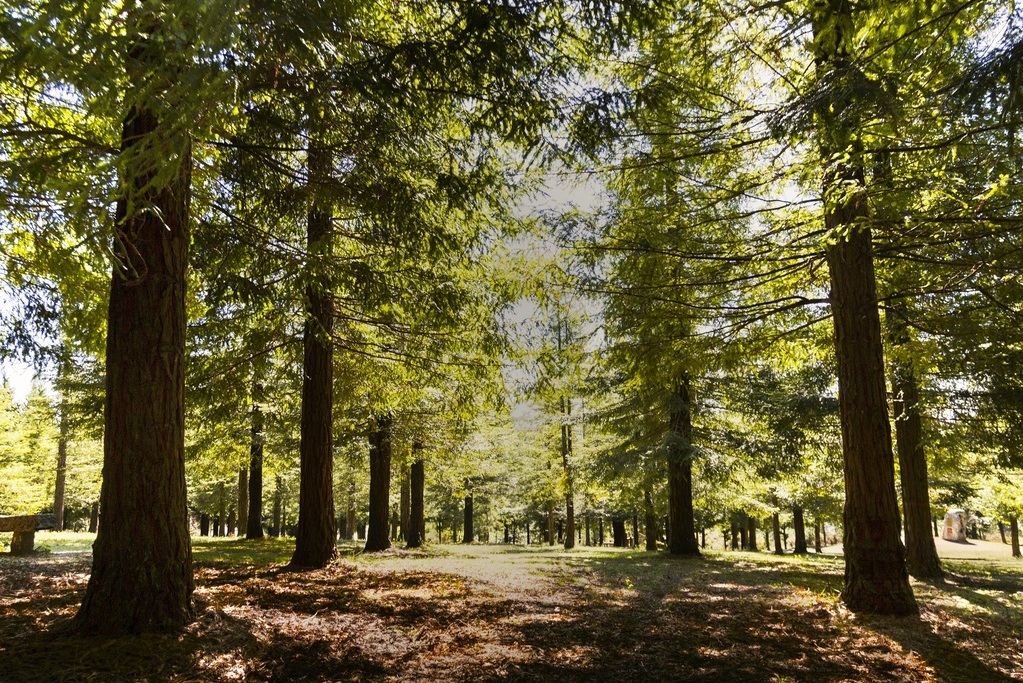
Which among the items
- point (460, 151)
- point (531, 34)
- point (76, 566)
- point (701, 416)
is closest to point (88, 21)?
point (531, 34)

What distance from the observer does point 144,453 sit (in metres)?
4.82

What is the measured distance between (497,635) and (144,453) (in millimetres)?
3382

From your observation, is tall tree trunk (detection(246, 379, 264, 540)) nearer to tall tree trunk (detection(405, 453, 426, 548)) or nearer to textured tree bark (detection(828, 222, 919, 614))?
tall tree trunk (detection(405, 453, 426, 548))

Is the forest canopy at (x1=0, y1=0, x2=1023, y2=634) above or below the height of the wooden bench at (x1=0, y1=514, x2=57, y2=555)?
above

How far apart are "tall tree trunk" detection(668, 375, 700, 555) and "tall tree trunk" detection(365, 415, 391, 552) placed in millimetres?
7189

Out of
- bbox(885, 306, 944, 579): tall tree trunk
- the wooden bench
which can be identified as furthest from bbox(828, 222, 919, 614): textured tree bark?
the wooden bench

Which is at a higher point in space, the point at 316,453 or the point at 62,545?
the point at 316,453

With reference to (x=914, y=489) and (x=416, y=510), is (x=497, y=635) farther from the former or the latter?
(x=416, y=510)

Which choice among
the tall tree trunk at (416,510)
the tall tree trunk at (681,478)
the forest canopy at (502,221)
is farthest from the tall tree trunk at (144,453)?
the tall tree trunk at (416,510)

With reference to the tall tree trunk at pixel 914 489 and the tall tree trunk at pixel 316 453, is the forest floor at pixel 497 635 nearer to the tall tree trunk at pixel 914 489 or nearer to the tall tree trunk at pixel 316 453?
the tall tree trunk at pixel 316 453

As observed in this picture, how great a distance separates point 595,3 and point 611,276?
14.5 feet

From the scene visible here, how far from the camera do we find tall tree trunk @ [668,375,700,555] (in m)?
15.1

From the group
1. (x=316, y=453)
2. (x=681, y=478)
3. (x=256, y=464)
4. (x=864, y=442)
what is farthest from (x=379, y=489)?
(x=864, y=442)

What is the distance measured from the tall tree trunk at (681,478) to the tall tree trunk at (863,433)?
24.7ft
